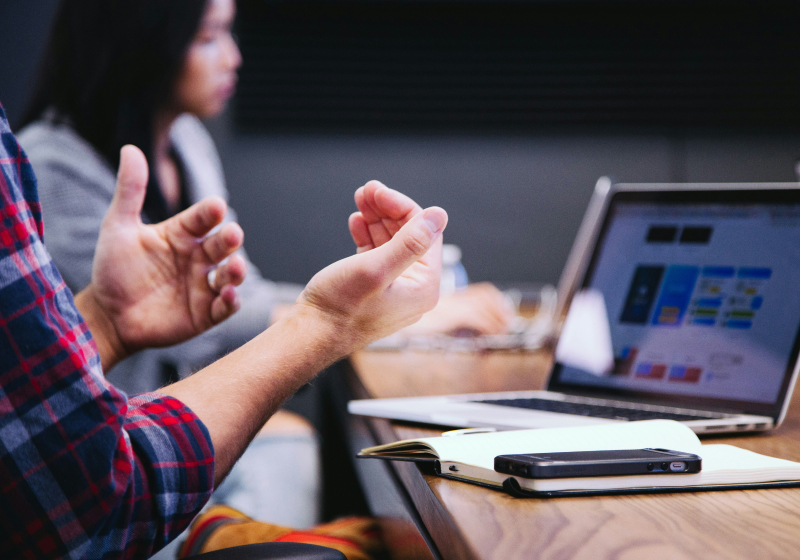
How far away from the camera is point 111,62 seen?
167 centimetres

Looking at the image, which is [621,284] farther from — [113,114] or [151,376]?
[113,114]

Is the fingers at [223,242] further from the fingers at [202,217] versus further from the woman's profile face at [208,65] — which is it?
the woman's profile face at [208,65]

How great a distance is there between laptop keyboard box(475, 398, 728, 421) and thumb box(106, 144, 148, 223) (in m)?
0.59

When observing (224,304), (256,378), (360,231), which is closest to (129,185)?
(224,304)

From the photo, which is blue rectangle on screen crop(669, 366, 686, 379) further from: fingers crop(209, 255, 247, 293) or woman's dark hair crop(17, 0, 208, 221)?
woman's dark hair crop(17, 0, 208, 221)

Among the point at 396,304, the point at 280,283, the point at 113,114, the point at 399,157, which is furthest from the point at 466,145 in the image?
the point at 396,304

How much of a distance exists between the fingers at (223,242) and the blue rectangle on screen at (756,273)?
688 millimetres

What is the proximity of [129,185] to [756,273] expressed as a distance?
0.88 m

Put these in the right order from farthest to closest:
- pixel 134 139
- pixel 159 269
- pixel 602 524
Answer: pixel 134 139 → pixel 159 269 → pixel 602 524

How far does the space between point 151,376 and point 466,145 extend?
1860 mm

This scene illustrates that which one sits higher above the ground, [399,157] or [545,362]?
[399,157]

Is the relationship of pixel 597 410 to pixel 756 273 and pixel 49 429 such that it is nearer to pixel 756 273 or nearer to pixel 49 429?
pixel 756 273

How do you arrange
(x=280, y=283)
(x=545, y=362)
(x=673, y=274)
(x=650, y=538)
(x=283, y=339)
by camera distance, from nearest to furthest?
(x=650, y=538)
(x=283, y=339)
(x=673, y=274)
(x=545, y=362)
(x=280, y=283)

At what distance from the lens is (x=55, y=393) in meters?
0.56
